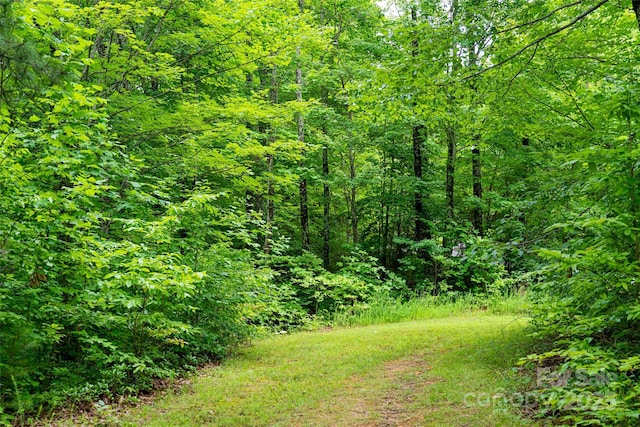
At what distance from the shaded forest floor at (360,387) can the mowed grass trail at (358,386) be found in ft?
0.04

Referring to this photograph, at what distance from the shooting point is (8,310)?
4.84 metres

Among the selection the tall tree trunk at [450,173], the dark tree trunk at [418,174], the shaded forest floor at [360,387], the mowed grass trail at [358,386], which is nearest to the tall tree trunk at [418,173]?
the dark tree trunk at [418,174]

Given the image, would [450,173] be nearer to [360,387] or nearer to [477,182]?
[477,182]

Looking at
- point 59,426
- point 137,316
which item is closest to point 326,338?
point 137,316

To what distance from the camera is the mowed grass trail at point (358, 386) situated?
15.3 feet

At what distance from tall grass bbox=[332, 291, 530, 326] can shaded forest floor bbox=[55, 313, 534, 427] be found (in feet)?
11.9

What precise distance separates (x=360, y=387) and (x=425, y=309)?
699 centimetres

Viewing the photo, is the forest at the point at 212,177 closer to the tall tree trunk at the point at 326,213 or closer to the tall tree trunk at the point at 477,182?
the tall tree trunk at the point at 326,213

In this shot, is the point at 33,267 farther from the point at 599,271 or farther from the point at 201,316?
the point at 599,271

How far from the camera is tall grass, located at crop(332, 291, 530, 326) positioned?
12.0 metres

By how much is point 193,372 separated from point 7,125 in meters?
4.12
